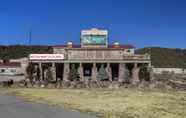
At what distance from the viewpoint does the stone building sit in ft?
259

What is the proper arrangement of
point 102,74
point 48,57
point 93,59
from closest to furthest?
1. point 102,74
2. point 48,57
3. point 93,59

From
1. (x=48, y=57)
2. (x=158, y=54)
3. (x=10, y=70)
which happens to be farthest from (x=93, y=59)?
(x=158, y=54)

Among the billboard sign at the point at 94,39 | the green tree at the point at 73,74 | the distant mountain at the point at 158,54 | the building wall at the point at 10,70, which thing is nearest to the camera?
the green tree at the point at 73,74

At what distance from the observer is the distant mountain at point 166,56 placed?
16630cm

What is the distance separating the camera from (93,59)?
7975 cm

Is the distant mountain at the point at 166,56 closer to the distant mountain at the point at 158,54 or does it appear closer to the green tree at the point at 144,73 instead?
the distant mountain at the point at 158,54

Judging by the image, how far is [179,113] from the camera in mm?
19078

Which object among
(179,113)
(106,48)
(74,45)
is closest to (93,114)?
(179,113)

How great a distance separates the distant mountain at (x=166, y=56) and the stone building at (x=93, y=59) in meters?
74.9

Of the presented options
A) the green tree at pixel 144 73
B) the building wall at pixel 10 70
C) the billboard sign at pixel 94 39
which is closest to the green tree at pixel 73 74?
the billboard sign at pixel 94 39

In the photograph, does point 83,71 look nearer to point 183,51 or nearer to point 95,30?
point 95,30

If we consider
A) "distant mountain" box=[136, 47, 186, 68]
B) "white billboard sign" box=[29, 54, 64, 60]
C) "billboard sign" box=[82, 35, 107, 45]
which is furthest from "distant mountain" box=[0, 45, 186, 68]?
"white billboard sign" box=[29, 54, 64, 60]

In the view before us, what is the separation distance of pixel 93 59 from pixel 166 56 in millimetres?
108907

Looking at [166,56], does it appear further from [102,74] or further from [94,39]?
[102,74]
